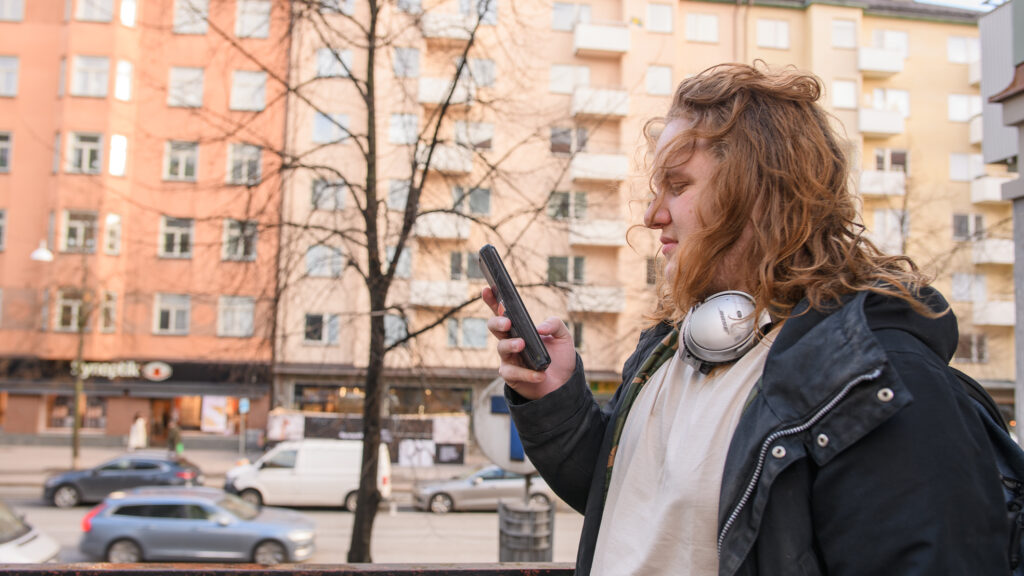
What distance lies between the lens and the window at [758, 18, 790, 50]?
31266 millimetres

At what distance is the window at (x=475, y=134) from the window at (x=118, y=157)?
891 inches

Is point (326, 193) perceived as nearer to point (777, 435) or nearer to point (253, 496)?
point (777, 435)

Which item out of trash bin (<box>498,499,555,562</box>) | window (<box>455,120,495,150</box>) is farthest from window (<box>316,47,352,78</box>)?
trash bin (<box>498,499,555,562</box>)

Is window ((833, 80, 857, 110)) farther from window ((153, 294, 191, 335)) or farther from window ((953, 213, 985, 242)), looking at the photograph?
window ((153, 294, 191, 335))

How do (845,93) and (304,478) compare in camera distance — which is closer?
(304,478)

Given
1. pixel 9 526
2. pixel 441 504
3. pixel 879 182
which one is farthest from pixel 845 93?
pixel 9 526

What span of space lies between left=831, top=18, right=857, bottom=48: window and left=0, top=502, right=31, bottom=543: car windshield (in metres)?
31.8

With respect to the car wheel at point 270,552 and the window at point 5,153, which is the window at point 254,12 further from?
the window at point 5,153

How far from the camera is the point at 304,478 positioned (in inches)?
755

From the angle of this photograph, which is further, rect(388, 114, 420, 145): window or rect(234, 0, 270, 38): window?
rect(388, 114, 420, 145): window

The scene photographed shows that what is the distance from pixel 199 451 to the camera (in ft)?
94.7

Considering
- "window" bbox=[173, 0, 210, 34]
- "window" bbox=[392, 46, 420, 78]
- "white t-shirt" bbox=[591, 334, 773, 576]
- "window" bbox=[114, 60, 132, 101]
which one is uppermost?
"window" bbox=[114, 60, 132, 101]

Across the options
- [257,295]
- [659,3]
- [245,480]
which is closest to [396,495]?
[245,480]

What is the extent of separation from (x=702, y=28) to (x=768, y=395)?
3216cm
